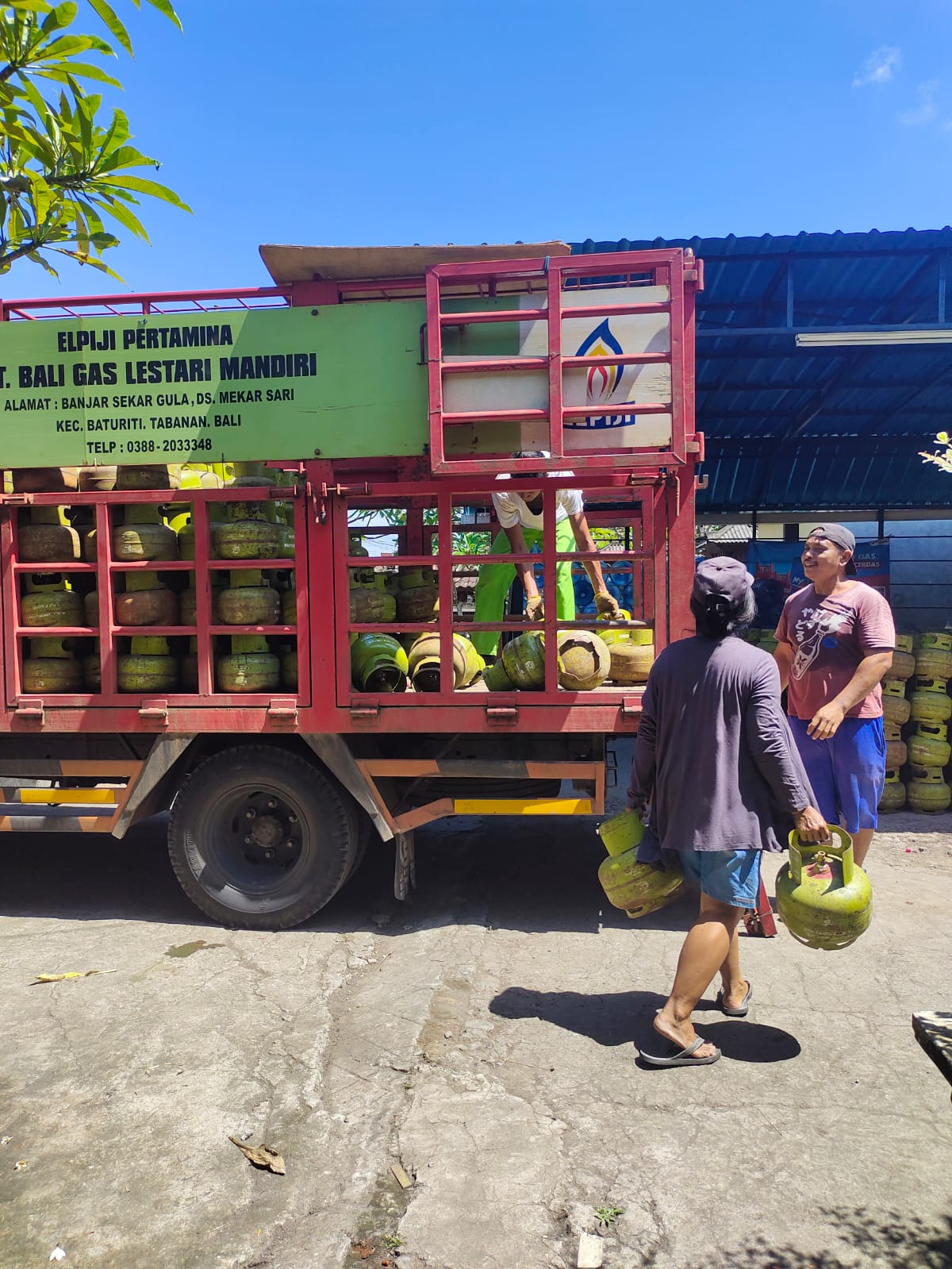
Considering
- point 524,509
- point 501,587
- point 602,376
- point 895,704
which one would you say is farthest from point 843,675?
point 895,704

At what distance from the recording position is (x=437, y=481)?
162 inches

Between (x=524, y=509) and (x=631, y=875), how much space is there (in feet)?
7.25

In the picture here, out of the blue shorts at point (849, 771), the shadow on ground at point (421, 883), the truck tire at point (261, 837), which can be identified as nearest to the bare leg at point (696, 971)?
the blue shorts at point (849, 771)

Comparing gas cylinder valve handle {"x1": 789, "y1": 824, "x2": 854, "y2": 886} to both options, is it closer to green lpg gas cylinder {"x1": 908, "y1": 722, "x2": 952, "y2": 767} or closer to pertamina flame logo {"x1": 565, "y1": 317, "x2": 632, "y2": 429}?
pertamina flame logo {"x1": 565, "y1": 317, "x2": 632, "y2": 429}

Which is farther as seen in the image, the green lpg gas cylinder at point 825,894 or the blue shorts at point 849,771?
the blue shorts at point 849,771

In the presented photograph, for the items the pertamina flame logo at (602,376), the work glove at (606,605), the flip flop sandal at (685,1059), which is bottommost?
the flip flop sandal at (685,1059)

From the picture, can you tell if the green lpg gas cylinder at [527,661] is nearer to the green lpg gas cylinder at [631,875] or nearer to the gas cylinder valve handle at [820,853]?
the green lpg gas cylinder at [631,875]

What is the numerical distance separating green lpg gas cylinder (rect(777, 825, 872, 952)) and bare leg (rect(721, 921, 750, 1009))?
0.41 m

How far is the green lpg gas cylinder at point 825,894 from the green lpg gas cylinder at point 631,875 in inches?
16.6

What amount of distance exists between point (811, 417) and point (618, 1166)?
9.33 meters

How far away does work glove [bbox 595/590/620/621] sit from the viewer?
4.73 meters

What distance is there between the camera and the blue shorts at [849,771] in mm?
3883

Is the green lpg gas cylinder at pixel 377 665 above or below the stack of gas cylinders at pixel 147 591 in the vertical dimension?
below

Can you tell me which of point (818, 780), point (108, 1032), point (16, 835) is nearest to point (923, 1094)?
point (818, 780)
